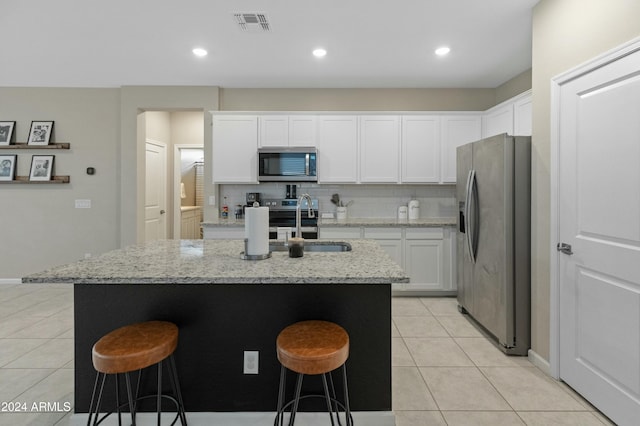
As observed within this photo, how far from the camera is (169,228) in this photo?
21.1 feet

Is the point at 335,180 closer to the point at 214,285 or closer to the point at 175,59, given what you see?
the point at 175,59

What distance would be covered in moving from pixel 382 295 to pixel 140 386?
1.40 metres

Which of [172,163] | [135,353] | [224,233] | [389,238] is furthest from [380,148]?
[172,163]

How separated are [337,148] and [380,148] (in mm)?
548

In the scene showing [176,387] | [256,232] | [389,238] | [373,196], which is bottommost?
[176,387]

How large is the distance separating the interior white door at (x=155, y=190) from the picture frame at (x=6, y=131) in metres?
1.62

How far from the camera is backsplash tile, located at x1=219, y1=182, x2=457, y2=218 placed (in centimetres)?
482

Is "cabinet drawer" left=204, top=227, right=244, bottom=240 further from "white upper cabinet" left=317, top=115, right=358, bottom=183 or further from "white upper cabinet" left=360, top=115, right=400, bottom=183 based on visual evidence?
"white upper cabinet" left=360, top=115, right=400, bottom=183

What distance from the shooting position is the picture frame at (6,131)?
470 centimetres

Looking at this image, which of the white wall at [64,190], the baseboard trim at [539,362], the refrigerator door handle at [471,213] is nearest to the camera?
the baseboard trim at [539,362]

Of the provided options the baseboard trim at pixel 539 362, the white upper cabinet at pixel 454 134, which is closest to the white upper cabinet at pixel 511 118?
the white upper cabinet at pixel 454 134

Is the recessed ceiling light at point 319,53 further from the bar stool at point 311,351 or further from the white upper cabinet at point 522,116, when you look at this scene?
the bar stool at point 311,351

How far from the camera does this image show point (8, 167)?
4730mm

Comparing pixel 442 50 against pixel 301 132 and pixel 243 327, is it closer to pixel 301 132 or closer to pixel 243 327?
pixel 301 132
